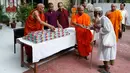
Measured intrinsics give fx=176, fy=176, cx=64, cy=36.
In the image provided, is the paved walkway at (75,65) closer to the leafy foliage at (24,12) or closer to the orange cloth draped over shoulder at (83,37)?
the orange cloth draped over shoulder at (83,37)

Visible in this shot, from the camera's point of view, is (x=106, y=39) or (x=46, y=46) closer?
(x=46, y=46)

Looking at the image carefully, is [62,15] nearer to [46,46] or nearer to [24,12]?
[46,46]

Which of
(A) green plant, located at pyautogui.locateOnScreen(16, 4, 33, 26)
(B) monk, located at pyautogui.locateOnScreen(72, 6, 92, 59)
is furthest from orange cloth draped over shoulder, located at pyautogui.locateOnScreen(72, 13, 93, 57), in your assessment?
(A) green plant, located at pyautogui.locateOnScreen(16, 4, 33, 26)

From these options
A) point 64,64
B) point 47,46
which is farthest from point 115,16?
point 47,46

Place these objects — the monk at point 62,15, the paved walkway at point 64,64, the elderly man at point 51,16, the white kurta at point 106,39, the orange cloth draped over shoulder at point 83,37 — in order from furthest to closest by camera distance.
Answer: the monk at point 62,15, the elderly man at point 51,16, the orange cloth draped over shoulder at point 83,37, the paved walkway at point 64,64, the white kurta at point 106,39

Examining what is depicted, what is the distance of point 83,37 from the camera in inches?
169

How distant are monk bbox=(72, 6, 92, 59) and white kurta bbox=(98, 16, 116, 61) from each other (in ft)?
1.64

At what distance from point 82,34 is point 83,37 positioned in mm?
78

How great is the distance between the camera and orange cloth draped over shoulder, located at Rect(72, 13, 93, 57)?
421 cm

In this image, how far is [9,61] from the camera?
415 centimetres

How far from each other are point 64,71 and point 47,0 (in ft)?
22.3

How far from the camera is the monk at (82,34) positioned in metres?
4.21

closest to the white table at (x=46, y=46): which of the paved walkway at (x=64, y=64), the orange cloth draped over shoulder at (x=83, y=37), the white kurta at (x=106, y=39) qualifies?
the orange cloth draped over shoulder at (x=83, y=37)

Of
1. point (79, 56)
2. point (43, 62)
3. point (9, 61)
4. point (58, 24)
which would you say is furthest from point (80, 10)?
point (9, 61)
